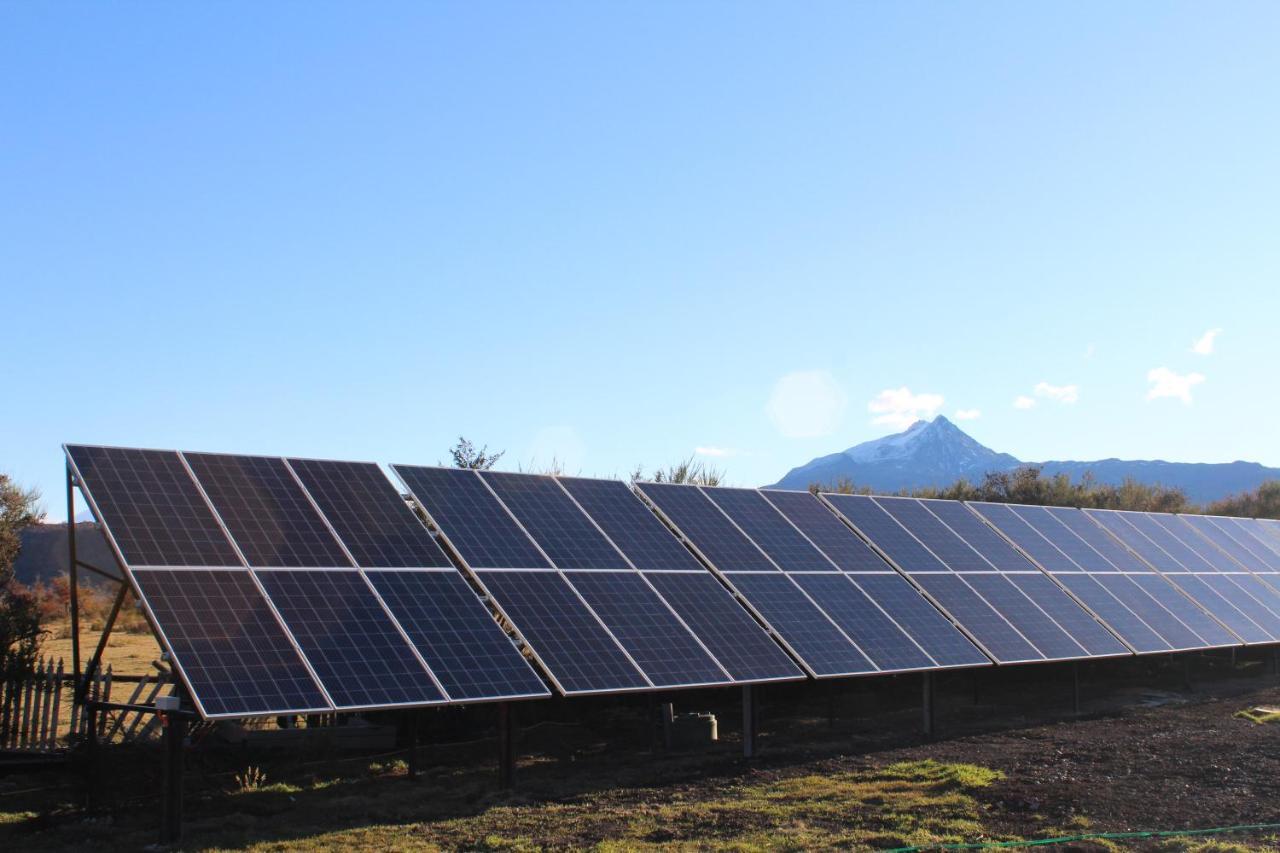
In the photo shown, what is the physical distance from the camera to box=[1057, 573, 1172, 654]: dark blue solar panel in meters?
25.8

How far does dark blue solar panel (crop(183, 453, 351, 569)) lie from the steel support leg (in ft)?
Answer: 9.72

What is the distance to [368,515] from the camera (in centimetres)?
1780

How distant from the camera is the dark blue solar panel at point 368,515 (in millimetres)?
16953

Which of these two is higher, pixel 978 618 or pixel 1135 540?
pixel 1135 540

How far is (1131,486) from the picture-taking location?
6850 cm

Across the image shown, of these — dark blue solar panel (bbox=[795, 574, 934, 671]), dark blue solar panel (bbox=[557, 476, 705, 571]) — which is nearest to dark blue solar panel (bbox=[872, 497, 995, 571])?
dark blue solar panel (bbox=[795, 574, 934, 671])

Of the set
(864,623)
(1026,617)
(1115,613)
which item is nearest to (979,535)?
(1115,613)

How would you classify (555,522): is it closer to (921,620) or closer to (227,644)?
(227,644)

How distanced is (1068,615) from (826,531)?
20.2 ft

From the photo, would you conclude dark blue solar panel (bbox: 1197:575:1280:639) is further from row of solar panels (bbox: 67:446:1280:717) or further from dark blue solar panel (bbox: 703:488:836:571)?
dark blue solar panel (bbox: 703:488:836:571)

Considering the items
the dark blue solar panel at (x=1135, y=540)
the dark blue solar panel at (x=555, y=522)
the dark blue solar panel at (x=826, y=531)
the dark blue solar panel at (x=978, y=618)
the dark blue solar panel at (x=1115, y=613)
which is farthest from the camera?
the dark blue solar panel at (x=1135, y=540)

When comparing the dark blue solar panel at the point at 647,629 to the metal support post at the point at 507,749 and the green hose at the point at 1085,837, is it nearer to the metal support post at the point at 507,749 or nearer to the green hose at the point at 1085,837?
the metal support post at the point at 507,749

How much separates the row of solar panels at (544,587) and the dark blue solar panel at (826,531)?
0.08 m

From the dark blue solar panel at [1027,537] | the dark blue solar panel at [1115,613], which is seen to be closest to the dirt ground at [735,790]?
the dark blue solar panel at [1115,613]
